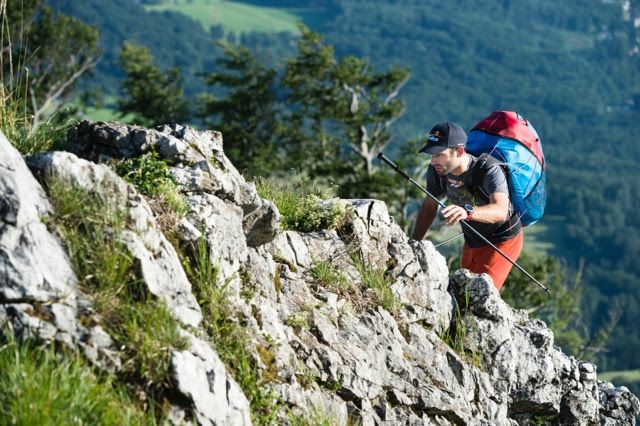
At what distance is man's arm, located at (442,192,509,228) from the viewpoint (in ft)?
30.2

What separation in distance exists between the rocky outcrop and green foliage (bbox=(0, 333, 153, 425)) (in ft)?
0.52

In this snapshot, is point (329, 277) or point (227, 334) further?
Result: point (329, 277)

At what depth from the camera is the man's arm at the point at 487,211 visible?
9195 mm

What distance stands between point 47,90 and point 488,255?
2449 inches

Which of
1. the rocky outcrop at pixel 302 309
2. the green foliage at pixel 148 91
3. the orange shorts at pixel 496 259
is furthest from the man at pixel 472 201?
the green foliage at pixel 148 91

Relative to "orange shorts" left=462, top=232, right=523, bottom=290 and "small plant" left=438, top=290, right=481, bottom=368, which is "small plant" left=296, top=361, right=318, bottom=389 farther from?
"orange shorts" left=462, top=232, right=523, bottom=290

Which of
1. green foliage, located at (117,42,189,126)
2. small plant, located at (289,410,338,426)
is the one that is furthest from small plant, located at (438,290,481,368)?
green foliage, located at (117,42,189,126)

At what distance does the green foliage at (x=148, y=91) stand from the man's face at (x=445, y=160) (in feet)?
205

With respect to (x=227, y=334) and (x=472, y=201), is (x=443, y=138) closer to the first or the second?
(x=472, y=201)

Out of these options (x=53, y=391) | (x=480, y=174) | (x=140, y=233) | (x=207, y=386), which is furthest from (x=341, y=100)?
(x=53, y=391)

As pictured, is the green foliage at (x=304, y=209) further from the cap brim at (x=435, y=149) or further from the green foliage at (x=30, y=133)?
the green foliage at (x=30, y=133)

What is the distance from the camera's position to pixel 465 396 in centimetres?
895

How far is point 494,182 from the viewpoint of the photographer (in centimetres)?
1016

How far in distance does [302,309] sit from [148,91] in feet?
219
